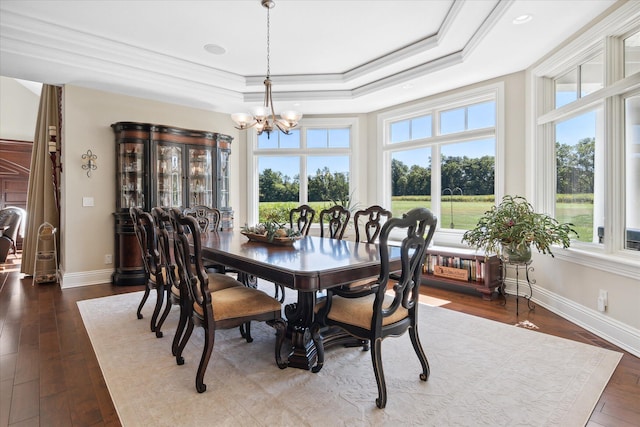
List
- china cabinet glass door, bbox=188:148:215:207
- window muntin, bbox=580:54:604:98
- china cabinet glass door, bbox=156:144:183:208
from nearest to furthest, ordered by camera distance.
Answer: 1. window muntin, bbox=580:54:604:98
2. china cabinet glass door, bbox=156:144:183:208
3. china cabinet glass door, bbox=188:148:215:207

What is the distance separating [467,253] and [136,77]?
15.5 feet

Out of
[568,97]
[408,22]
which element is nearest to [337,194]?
[408,22]

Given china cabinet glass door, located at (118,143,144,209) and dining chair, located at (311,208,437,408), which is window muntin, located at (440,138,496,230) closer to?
dining chair, located at (311,208,437,408)

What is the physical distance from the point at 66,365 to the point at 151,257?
97cm

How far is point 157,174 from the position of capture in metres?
4.96

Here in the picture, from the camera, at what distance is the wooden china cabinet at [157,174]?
185 inches

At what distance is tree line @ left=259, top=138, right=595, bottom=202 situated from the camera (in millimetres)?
3469

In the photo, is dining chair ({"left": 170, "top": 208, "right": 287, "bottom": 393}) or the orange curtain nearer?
dining chair ({"left": 170, "top": 208, "right": 287, "bottom": 393})

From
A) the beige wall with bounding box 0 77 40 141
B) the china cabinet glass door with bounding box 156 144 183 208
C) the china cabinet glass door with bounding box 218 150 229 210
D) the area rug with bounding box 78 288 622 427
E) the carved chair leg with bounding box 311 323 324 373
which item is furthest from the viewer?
the beige wall with bounding box 0 77 40 141

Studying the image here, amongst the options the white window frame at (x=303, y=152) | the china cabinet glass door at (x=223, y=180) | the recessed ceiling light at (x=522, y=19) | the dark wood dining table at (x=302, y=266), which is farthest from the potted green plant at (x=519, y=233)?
the china cabinet glass door at (x=223, y=180)

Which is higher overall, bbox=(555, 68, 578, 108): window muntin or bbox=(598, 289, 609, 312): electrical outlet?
bbox=(555, 68, 578, 108): window muntin

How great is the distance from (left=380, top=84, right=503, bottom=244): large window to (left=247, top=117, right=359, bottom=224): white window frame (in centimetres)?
54

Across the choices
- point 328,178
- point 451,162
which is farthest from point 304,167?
point 451,162

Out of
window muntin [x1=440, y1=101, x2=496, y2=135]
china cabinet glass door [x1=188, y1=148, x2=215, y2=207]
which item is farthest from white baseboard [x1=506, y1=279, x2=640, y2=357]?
china cabinet glass door [x1=188, y1=148, x2=215, y2=207]
